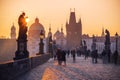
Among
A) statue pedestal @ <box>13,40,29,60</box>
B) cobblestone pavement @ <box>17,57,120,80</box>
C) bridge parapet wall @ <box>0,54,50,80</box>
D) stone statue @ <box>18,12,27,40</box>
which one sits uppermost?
stone statue @ <box>18,12,27,40</box>

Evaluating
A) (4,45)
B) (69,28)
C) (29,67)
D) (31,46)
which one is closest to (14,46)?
(4,45)

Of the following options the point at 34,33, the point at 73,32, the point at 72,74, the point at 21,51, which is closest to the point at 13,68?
the point at 72,74

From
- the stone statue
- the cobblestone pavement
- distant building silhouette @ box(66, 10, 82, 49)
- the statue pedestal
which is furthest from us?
distant building silhouette @ box(66, 10, 82, 49)

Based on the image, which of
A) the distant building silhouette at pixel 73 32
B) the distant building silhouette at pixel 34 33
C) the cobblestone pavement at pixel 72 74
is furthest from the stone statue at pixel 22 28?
the distant building silhouette at pixel 73 32

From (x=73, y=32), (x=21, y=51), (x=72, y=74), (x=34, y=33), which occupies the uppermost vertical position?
(x=73, y=32)

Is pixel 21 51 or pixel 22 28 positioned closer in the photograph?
pixel 21 51

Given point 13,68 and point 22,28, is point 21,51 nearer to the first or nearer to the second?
point 22,28

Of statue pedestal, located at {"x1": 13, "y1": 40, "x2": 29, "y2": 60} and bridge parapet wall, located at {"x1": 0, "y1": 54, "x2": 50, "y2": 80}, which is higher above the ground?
statue pedestal, located at {"x1": 13, "y1": 40, "x2": 29, "y2": 60}

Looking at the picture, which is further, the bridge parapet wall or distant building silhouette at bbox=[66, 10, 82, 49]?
distant building silhouette at bbox=[66, 10, 82, 49]

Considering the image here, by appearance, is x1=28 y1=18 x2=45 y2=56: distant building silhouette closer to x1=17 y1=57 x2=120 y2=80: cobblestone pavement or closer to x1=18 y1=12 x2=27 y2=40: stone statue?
x1=18 y1=12 x2=27 y2=40: stone statue

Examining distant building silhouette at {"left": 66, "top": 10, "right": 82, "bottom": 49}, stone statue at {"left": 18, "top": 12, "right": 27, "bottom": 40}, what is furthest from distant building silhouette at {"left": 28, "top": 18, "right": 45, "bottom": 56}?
stone statue at {"left": 18, "top": 12, "right": 27, "bottom": 40}

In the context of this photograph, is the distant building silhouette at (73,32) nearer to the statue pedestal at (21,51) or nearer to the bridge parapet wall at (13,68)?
the statue pedestal at (21,51)

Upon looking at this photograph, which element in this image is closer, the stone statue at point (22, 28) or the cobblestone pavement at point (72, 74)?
the cobblestone pavement at point (72, 74)

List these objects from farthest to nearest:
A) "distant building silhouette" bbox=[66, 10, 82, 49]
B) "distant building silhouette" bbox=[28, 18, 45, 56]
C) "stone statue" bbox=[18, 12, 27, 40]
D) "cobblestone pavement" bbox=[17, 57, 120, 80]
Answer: "distant building silhouette" bbox=[66, 10, 82, 49] < "distant building silhouette" bbox=[28, 18, 45, 56] < "stone statue" bbox=[18, 12, 27, 40] < "cobblestone pavement" bbox=[17, 57, 120, 80]
